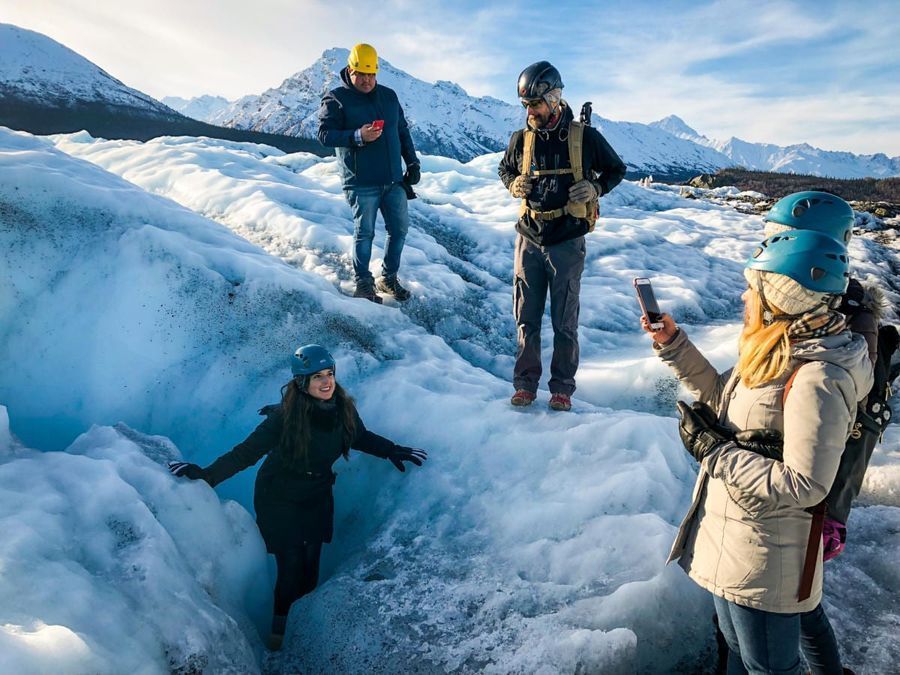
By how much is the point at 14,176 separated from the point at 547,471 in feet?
15.8

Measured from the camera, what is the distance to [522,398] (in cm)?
416

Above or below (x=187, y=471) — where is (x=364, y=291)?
above

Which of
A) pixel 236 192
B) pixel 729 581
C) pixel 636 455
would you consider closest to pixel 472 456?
pixel 636 455

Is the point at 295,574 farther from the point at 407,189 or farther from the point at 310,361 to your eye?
the point at 407,189

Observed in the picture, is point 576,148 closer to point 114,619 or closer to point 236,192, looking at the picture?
point 114,619

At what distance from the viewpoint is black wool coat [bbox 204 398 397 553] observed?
11.0ft

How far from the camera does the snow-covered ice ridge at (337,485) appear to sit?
256 cm

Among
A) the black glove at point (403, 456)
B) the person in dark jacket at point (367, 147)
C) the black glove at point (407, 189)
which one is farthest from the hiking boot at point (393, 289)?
the black glove at point (403, 456)

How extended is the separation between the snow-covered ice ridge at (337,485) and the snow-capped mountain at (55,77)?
91998mm

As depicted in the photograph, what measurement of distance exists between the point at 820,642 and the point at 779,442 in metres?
0.94

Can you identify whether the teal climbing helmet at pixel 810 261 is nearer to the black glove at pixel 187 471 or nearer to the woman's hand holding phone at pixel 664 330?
the woman's hand holding phone at pixel 664 330

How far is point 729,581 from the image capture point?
1.86 m

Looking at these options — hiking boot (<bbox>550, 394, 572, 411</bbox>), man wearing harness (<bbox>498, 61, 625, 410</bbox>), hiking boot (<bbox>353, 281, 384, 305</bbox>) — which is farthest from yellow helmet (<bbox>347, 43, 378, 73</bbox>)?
hiking boot (<bbox>550, 394, 572, 411</bbox>)

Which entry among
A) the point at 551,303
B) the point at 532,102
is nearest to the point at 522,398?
the point at 551,303
